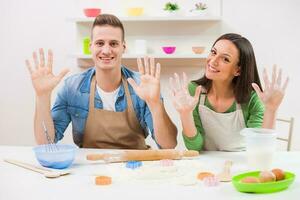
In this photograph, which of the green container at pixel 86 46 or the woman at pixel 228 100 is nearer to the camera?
the woman at pixel 228 100

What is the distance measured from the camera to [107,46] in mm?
2154

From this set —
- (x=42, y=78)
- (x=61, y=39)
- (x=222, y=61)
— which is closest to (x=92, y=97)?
(x=42, y=78)

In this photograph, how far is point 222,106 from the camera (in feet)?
6.73

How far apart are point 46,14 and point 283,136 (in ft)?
7.08

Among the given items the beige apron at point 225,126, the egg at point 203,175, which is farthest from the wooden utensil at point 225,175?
the beige apron at point 225,126

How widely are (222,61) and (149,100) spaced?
0.39m

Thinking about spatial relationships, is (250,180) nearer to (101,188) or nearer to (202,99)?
(101,188)

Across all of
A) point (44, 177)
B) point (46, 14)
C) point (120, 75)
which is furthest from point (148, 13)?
point (44, 177)

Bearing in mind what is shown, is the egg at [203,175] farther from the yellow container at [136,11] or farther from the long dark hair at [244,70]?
the yellow container at [136,11]

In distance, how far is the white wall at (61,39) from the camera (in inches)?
134

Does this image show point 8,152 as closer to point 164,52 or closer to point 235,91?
point 235,91

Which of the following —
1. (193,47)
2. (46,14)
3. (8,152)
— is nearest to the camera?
(8,152)

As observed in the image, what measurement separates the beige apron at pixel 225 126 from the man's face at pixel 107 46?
0.49m

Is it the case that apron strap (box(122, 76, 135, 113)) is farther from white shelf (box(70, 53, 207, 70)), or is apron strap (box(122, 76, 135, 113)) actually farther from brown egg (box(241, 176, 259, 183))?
white shelf (box(70, 53, 207, 70))
